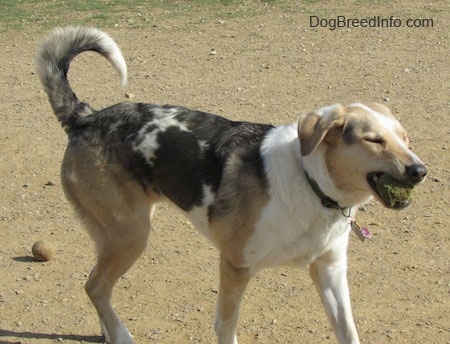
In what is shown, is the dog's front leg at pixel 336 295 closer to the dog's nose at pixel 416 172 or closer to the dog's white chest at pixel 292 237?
the dog's white chest at pixel 292 237

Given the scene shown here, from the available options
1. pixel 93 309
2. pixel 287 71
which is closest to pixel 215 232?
pixel 93 309

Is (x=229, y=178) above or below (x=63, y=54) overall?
below

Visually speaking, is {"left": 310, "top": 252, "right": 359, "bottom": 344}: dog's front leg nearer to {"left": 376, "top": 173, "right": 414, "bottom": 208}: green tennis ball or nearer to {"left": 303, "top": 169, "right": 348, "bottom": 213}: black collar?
{"left": 303, "top": 169, "right": 348, "bottom": 213}: black collar

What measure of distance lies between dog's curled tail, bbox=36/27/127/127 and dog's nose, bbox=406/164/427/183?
6.94 ft

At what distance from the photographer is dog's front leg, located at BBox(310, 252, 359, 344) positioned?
5.00m

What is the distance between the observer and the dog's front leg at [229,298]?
A: 16.1ft

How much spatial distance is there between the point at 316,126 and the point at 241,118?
4.57m

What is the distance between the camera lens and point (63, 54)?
18.4 ft

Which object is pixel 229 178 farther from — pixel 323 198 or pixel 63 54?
pixel 63 54


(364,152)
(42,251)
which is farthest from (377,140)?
(42,251)

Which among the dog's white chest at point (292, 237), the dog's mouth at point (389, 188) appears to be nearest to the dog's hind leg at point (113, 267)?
the dog's white chest at point (292, 237)

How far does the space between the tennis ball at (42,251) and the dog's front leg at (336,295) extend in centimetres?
224

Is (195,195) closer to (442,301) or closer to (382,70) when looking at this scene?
(442,301)

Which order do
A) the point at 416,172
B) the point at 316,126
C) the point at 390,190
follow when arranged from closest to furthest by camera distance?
1. the point at 416,172
2. the point at 390,190
3. the point at 316,126
